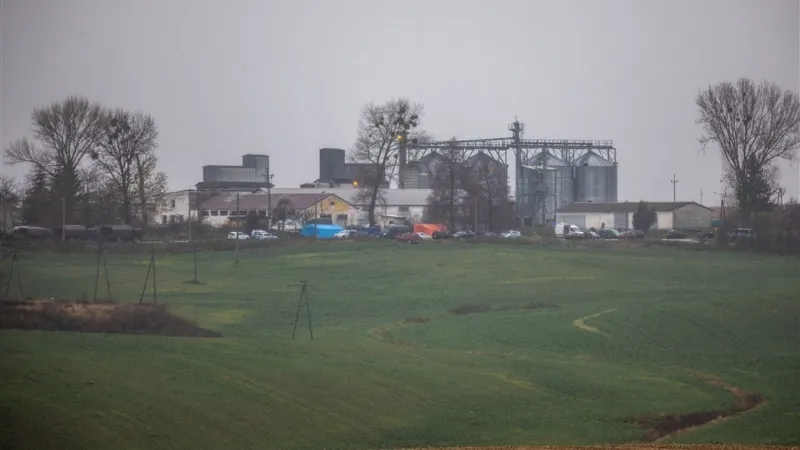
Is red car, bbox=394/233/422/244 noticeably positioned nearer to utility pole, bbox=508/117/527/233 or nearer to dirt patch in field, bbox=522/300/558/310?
dirt patch in field, bbox=522/300/558/310

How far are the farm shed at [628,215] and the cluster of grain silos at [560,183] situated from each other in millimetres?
2046

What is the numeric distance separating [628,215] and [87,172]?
62.4 ft

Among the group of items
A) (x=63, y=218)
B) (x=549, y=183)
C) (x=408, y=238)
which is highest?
(x=549, y=183)

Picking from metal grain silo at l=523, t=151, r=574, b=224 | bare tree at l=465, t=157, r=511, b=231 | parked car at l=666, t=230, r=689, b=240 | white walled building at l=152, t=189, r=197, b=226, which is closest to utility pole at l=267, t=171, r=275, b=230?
white walled building at l=152, t=189, r=197, b=226

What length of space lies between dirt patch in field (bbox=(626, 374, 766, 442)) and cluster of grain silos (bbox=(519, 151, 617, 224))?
78.7 feet

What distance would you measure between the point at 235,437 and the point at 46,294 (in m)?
7.01

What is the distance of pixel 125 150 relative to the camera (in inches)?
798

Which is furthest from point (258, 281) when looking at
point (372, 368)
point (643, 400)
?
point (643, 400)

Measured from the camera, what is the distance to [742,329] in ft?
63.4

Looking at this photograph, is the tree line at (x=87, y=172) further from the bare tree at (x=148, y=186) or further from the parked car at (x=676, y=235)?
the parked car at (x=676, y=235)

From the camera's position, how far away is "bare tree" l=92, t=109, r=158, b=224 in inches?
779

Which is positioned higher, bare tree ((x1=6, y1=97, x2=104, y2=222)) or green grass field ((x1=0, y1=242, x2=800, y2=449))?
bare tree ((x1=6, y1=97, x2=104, y2=222))

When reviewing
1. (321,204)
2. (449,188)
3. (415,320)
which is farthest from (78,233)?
(449,188)

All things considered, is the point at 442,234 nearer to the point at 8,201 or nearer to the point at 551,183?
the point at 8,201
